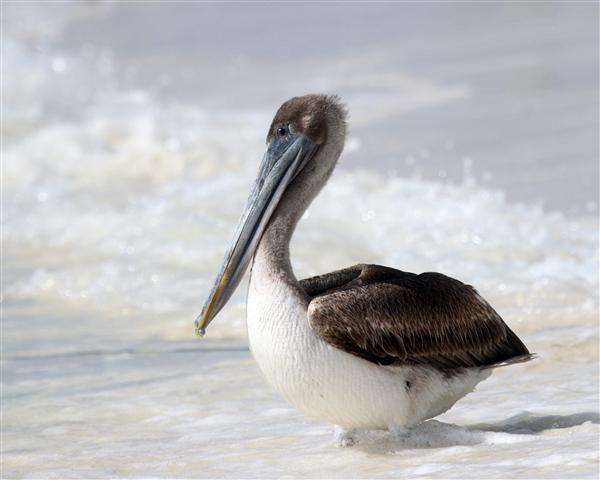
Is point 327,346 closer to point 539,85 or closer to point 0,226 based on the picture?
point 0,226

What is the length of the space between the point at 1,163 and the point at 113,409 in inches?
253

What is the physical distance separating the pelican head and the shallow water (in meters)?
0.74

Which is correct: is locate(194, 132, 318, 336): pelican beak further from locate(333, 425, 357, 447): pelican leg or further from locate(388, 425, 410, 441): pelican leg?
locate(388, 425, 410, 441): pelican leg

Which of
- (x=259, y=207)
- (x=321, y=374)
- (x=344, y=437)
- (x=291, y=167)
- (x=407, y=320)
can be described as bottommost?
(x=344, y=437)

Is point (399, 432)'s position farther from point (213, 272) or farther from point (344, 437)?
point (213, 272)

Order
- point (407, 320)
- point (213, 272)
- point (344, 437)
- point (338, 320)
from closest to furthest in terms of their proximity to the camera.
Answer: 1. point (338, 320)
2. point (407, 320)
3. point (344, 437)
4. point (213, 272)

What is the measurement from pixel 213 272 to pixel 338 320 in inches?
158

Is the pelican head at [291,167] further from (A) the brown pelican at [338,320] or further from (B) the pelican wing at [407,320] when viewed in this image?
(B) the pelican wing at [407,320]

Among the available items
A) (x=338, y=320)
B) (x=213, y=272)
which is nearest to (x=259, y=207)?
(x=338, y=320)

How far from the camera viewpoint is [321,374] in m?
3.76

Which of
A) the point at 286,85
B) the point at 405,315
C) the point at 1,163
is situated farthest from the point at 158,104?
the point at 405,315

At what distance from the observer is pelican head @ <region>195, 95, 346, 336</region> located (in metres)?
4.10

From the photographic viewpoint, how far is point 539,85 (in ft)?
37.2

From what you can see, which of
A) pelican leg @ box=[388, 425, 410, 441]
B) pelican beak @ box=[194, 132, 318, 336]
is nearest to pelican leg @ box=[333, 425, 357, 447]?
pelican leg @ box=[388, 425, 410, 441]
